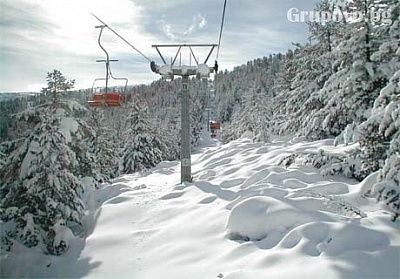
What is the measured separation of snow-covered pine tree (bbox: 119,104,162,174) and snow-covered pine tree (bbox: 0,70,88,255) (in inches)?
635

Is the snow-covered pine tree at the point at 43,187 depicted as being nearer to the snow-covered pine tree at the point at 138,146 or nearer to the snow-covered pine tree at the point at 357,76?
the snow-covered pine tree at the point at 357,76

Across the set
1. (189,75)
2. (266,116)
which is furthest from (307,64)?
(266,116)

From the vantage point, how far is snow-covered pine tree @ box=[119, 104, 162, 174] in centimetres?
2527

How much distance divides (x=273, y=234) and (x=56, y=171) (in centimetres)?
524

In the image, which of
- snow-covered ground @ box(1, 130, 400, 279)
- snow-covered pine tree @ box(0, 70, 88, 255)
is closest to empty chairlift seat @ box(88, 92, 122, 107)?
snow-covered ground @ box(1, 130, 400, 279)

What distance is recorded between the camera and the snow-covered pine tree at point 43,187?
8203 millimetres

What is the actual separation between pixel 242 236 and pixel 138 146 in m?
19.8

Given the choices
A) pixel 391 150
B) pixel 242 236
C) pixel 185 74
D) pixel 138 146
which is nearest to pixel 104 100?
pixel 185 74

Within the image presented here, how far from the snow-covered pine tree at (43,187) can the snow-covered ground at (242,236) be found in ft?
1.33

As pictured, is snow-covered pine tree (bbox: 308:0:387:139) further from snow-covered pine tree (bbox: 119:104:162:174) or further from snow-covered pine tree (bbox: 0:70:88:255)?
snow-covered pine tree (bbox: 119:104:162:174)

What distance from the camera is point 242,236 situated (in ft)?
21.3

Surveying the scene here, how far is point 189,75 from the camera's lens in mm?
12500

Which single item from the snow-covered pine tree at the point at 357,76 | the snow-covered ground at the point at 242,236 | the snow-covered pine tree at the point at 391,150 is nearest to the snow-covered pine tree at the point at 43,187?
the snow-covered ground at the point at 242,236

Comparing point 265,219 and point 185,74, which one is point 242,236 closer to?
point 265,219
